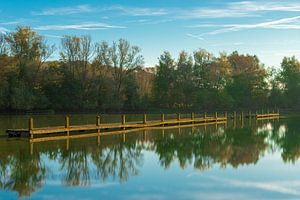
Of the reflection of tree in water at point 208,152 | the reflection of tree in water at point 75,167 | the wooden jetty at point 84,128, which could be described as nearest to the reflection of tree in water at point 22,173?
the reflection of tree in water at point 75,167

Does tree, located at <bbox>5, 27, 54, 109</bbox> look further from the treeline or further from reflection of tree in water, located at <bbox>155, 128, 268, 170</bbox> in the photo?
reflection of tree in water, located at <bbox>155, 128, 268, 170</bbox>

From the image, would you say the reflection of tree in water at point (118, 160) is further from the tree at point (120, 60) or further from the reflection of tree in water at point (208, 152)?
the tree at point (120, 60)

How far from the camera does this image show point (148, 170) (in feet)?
44.5

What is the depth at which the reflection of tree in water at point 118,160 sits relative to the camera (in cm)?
1283

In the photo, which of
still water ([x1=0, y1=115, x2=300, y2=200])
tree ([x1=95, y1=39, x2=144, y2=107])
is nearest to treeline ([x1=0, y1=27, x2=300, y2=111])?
tree ([x1=95, y1=39, x2=144, y2=107])

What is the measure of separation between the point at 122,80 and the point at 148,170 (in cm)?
4844

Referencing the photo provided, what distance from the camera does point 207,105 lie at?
209 feet

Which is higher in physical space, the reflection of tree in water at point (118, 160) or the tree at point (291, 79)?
the tree at point (291, 79)

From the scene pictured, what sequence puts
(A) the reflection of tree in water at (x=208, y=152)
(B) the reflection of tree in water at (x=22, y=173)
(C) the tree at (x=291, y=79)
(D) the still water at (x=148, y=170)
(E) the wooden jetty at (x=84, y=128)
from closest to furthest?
(D) the still water at (x=148, y=170) < (B) the reflection of tree in water at (x=22, y=173) < (A) the reflection of tree in water at (x=208, y=152) < (E) the wooden jetty at (x=84, y=128) < (C) the tree at (x=291, y=79)

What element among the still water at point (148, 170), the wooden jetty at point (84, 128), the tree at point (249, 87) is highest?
the tree at point (249, 87)

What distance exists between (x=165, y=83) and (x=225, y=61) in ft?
33.4

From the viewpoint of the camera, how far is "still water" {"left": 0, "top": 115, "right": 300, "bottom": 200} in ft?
33.9

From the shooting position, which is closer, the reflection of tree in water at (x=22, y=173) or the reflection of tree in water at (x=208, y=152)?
the reflection of tree in water at (x=22, y=173)

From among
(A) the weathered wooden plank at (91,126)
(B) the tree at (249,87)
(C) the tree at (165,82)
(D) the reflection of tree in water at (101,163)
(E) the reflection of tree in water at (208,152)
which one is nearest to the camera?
(D) the reflection of tree in water at (101,163)
